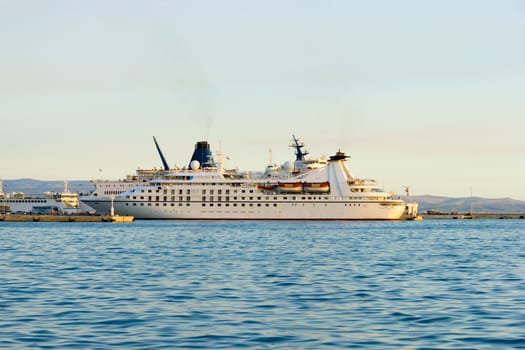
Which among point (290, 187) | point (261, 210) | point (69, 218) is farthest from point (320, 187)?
point (69, 218)

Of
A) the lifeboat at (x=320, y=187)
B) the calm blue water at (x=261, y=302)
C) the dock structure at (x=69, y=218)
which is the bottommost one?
the calm blue water at (x=261, y=302)

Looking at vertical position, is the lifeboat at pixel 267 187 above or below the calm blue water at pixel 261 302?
above

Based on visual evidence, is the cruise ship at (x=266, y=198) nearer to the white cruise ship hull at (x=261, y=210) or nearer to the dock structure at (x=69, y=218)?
the white cruise ship hull at (x=261, y=210)

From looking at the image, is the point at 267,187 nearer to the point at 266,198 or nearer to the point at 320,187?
the point at 266,198

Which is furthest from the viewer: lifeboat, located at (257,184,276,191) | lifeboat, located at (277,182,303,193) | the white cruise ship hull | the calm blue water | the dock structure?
lifeboat, located at (257,184,276,191)

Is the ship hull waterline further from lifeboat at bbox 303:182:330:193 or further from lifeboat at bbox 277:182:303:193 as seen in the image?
lifeboat at bbox 277:182:303:193

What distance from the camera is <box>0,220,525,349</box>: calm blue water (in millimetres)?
18406

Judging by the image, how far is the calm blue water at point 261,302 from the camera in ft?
60.4

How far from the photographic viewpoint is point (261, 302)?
79.7ft

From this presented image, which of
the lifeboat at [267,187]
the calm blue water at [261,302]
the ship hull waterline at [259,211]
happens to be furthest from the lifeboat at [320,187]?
the calm blue water at [261,302]

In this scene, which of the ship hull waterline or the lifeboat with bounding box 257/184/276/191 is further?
the lifeboat with bounding box 257/184/276/191

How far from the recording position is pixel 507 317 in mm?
21297

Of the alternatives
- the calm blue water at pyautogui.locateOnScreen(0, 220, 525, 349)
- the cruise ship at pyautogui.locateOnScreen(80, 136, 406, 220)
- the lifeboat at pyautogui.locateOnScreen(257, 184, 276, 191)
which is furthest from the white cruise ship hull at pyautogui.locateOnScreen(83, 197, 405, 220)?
the calm blue water at pyautogui.locateOnScreen(0, 220, 525, 349)

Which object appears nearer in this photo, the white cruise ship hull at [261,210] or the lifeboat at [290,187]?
the white cruise ship hull at [261,210]
